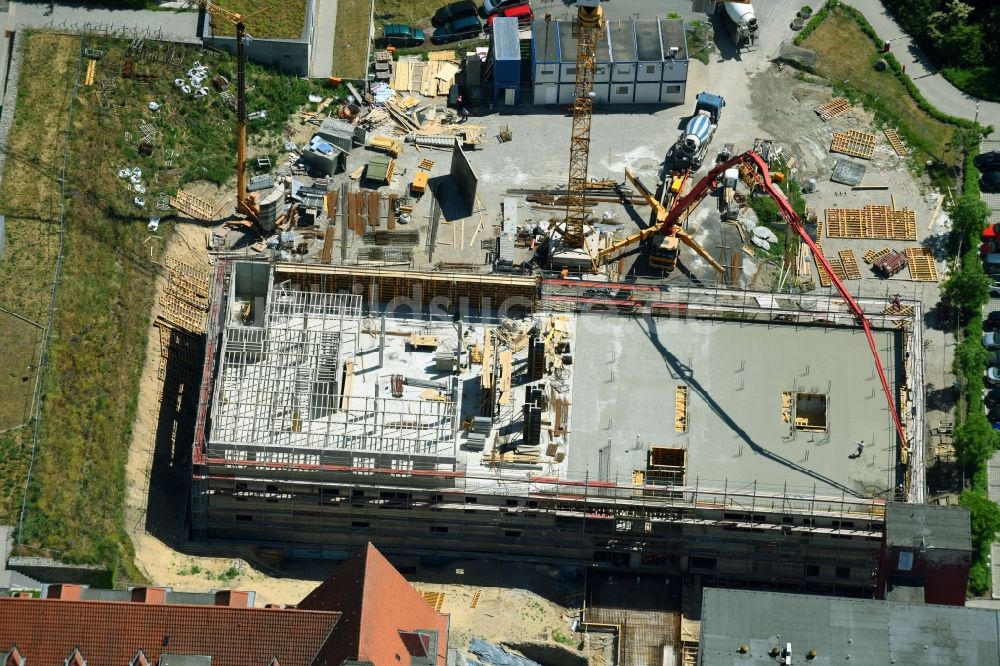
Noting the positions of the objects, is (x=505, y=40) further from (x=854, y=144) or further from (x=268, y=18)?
(x=854, y=144)

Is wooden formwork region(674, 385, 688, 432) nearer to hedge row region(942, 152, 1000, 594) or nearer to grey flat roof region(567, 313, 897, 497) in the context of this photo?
grey flat roof region(567, 313, 897, 497)

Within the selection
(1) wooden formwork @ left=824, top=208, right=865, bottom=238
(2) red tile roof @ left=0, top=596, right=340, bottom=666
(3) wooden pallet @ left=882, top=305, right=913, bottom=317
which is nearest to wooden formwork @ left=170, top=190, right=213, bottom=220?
(2) red tile roof @ left=0, top=596, right=340, bottom=666

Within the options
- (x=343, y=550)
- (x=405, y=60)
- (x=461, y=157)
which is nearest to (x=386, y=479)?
(x=343, y=550)

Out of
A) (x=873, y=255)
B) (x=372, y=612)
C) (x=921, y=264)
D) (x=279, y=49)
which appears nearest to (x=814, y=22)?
(x=873, y=255)

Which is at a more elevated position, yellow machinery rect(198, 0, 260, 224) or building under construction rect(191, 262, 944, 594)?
yellow machinery rect(198, 0, 260, 224)

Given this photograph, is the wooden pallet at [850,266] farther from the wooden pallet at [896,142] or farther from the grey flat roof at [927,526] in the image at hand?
the grey flat roof at [927,526]

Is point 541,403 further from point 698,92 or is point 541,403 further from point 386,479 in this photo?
point 698,92

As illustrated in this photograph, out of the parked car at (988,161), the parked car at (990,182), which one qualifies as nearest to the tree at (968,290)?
the parked car at (990,182)
